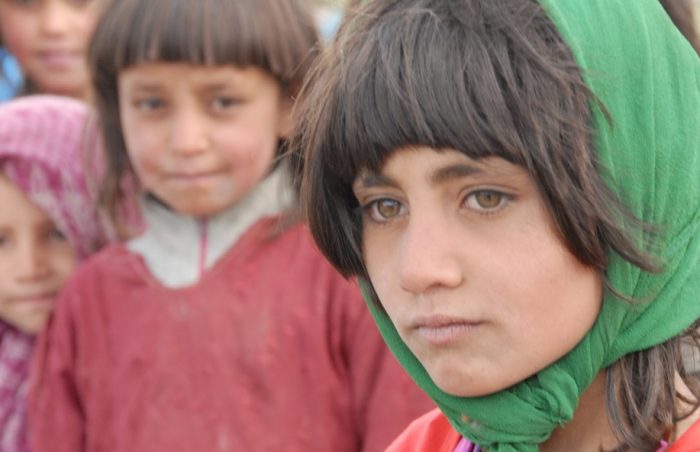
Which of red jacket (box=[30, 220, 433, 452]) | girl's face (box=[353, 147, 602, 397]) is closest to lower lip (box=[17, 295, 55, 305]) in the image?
red jacket (box=[30, 220, 433, 452])

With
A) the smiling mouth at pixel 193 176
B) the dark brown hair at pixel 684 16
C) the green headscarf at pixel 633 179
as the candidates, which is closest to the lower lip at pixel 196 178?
the smiling mouth at pixel 193 176

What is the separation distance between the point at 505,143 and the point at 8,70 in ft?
11.6

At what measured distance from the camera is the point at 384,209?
7.34 feet

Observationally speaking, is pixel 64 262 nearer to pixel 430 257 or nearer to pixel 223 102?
pixel 223 102

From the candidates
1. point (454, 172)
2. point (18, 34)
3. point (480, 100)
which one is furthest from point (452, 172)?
point (18, 34)

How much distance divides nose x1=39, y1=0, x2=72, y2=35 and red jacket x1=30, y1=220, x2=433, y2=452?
5.02 ft

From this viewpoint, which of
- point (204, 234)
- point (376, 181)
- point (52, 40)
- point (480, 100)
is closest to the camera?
point (480, 100)

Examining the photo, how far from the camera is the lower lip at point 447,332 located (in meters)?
2.10

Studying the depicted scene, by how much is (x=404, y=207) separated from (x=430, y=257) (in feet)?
0.51

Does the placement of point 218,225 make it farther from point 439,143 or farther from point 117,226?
point 439,143

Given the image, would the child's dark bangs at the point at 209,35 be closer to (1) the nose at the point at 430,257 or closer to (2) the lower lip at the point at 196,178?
(2) the lower lip at the point at 196,178

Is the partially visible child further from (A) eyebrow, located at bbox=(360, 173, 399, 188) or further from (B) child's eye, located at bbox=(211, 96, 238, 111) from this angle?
(A) eyebrow, located at bbox=(360, 173, 399, 188)

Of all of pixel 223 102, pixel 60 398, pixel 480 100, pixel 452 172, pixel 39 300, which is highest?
pixel 480 100

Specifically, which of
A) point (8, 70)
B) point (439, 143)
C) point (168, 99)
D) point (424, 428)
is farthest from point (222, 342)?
point (8, 70)
